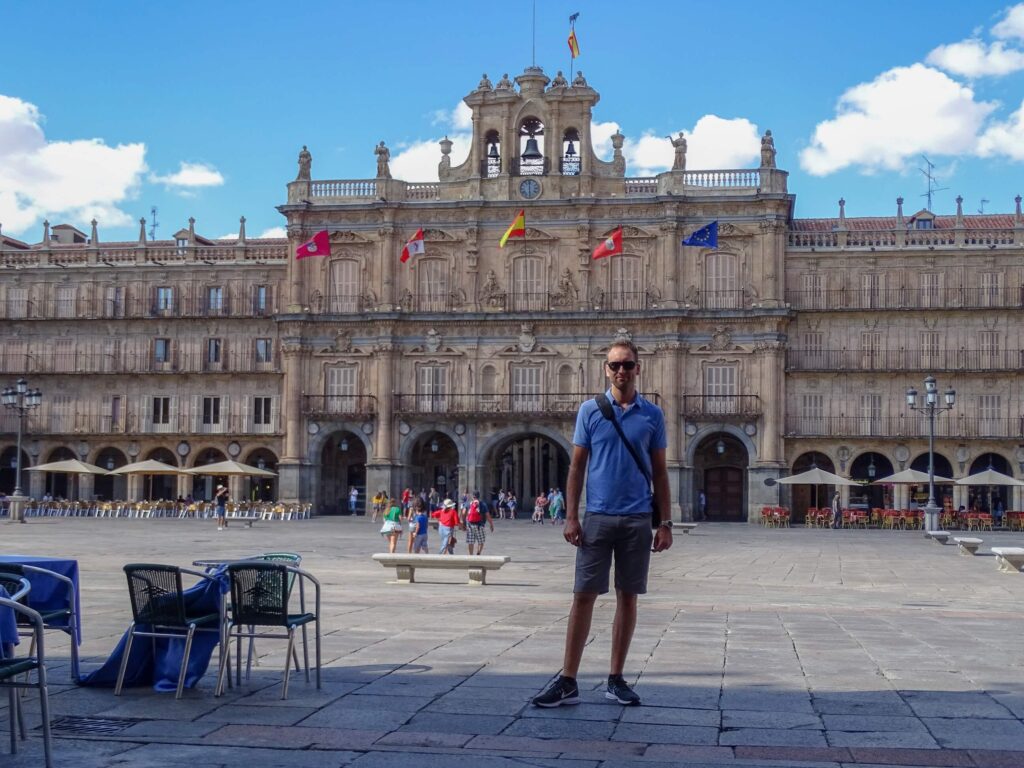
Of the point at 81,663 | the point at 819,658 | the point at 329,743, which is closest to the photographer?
the point at 329,743

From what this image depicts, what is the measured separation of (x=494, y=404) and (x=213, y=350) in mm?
13343

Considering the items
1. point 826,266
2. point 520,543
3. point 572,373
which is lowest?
point 520,543

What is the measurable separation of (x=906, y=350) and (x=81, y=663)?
48.5m

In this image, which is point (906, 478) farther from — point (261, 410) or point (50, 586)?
point (50, 586)

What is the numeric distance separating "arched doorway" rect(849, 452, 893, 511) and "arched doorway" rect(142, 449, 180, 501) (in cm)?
2944

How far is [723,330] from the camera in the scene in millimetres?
54875

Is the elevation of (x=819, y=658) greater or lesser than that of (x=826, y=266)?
lesser

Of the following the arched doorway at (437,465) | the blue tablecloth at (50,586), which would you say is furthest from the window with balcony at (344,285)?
the blue tablecloth at (50,586)

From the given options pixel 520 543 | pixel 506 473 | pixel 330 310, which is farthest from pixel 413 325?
pixel 520 543

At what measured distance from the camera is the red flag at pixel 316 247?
54.5 meters

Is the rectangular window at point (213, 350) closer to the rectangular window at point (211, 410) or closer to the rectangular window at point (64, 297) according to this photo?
the rectangular window at point (211, 410)

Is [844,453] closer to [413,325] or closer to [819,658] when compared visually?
[413,325]

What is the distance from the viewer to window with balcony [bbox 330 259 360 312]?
57656 mm

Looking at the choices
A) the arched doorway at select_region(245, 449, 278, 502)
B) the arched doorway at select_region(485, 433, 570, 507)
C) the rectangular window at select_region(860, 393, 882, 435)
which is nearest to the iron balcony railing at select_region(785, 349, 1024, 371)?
the rectangular window at select_region(860, 393, 882, 435)
